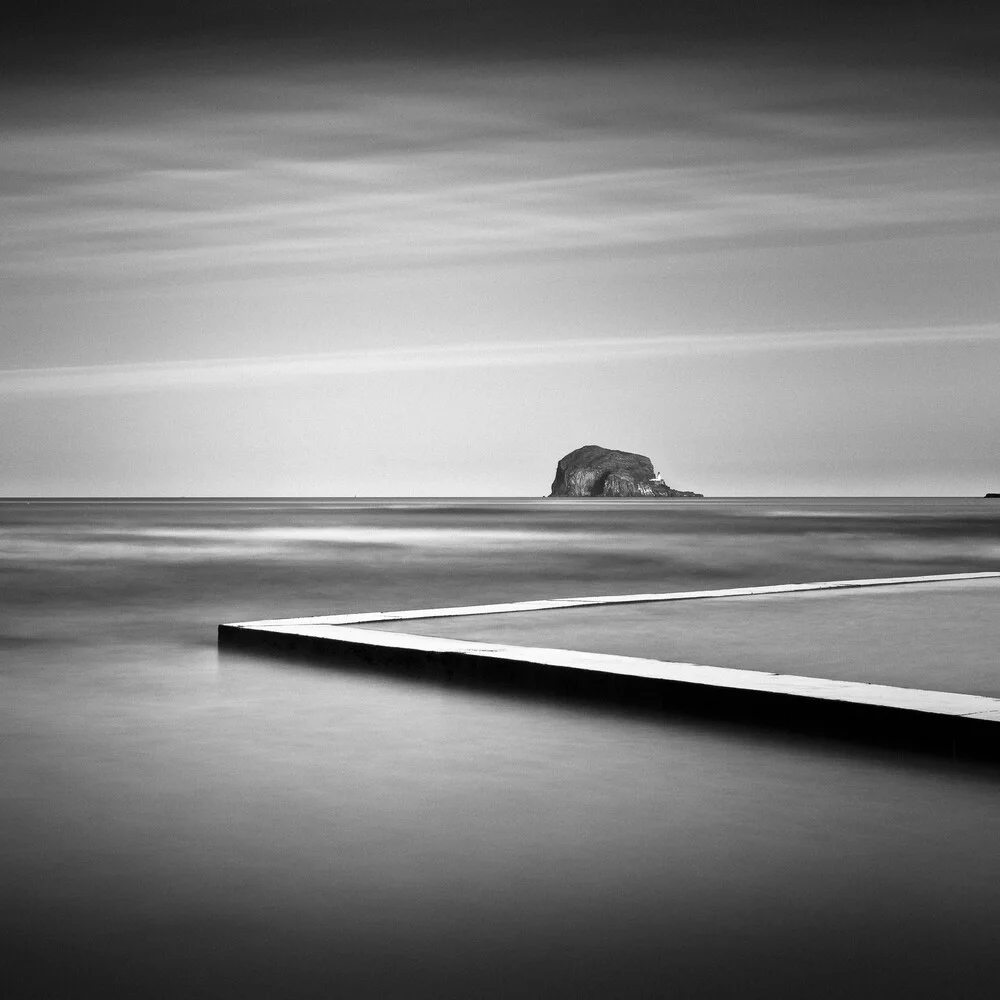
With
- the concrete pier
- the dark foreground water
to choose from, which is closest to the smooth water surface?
the concrete pier

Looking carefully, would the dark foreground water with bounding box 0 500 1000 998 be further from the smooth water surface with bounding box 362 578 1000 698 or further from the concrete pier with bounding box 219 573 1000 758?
the smooth water surface with bounding box 362 578 1000 698

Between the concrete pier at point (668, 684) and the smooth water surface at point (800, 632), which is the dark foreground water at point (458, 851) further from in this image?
the smooth water surface at point (800, 632)

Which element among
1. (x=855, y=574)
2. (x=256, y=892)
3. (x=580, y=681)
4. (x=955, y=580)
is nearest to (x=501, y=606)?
(x=580, y=681)

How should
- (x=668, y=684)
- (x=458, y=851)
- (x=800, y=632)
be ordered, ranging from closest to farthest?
(x=458, y=851) < (x=668, y=684) < (x=800, y=632)

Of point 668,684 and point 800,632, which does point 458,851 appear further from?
point 800,632

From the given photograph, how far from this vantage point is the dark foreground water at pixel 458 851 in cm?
452

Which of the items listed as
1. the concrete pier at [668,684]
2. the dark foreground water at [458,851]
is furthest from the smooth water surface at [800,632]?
the dark foreground water at [458,851]

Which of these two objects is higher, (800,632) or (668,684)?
(800,632)

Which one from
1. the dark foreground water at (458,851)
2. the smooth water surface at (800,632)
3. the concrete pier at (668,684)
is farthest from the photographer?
the smooth water surface at (800,632)

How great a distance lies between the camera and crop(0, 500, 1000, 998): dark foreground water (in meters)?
4.52

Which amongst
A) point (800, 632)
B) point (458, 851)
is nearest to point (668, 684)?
point (458, 851)

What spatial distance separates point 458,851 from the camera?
19.7 ft

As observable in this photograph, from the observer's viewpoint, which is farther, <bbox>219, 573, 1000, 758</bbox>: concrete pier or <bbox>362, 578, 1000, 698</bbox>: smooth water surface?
<bbox>362, 578, 1000, 698</bbox>: smooth water surface

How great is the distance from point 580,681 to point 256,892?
5.08 m
